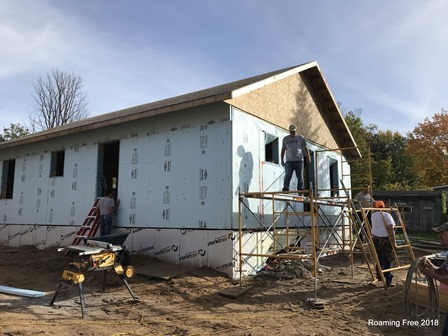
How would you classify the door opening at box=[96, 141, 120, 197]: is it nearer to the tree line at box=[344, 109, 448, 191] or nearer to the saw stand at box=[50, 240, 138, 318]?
the saw stand at box=[50, 240, 138, 318]

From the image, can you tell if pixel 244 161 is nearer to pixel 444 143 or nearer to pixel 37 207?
pixel 37 207

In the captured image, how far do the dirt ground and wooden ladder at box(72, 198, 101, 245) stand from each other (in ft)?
4.27

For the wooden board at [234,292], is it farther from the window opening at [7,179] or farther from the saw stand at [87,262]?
the window opening at [7,179]

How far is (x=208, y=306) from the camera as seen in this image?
262 inches

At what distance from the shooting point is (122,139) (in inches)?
433

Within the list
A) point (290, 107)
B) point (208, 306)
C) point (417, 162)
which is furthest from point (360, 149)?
point (208, 306)

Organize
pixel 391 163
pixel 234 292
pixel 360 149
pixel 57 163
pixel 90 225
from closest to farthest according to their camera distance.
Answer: pixel 234 292 → pixel 90 225 → pixel 57 163 → pixel 360 149 → pixel 391 163

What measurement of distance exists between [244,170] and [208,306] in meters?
3.68

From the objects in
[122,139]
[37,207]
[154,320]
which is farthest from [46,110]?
[154,320]

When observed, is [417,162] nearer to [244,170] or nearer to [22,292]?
[244,170]

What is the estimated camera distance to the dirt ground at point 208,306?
539 cm

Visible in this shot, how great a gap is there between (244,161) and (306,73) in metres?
5.47

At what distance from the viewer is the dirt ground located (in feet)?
17.7

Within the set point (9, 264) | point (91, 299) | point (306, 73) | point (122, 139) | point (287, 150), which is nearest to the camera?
point (91, 299)
